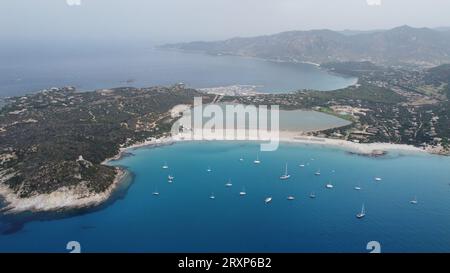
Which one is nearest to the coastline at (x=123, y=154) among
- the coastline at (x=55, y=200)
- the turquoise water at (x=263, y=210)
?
the coastline at (x=55, y=200)

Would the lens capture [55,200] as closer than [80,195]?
Yes

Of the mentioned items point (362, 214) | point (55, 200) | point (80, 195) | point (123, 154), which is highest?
point (123, 154)

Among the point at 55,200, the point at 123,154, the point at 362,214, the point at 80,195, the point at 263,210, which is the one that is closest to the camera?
the point at 362,214

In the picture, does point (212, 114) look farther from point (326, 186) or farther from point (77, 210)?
point (77, 210)

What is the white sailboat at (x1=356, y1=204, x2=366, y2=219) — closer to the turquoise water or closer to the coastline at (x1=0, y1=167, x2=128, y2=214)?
the turquoise water

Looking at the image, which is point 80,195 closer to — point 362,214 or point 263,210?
point 263,210

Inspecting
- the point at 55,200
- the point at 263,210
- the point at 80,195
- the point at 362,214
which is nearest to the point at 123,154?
the point at 80,195

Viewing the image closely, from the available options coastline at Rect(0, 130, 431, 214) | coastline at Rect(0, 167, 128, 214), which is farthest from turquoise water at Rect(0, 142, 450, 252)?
coastline at Rect(0, 167, 128, 214)

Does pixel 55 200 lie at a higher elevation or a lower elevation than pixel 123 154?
lower

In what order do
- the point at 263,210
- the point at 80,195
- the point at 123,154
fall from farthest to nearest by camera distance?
the point at 123,154 → the point at 80,195 → the point at 263,210
